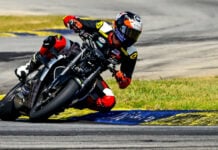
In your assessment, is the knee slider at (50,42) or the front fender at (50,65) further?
the knee slider at (50,42)

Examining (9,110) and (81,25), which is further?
(81,25)

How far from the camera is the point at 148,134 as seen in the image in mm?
9523

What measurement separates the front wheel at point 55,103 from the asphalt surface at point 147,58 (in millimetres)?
255

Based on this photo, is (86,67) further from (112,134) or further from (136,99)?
(136,99)

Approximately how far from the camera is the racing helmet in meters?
11.3

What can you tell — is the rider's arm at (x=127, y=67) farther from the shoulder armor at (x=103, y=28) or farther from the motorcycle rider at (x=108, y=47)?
the shoulder armor at (x=103, y=28)

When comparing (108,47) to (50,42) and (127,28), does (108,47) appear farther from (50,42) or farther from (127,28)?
(50,42)

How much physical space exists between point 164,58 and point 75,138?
549 inches

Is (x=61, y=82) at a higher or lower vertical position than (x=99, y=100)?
higher

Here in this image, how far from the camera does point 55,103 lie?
35.9 ft

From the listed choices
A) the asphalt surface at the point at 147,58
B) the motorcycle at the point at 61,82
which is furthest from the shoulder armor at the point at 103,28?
the asphalt surface at the point at 147,58

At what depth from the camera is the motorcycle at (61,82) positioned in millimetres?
11023

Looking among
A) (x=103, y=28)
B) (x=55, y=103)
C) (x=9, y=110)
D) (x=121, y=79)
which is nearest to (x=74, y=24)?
(x=103, y=28)

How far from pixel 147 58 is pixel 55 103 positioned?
39.3 ft
